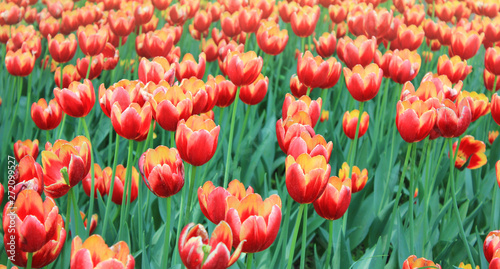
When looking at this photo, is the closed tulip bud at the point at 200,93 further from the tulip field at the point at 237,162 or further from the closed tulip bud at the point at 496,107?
the closed tulip bud at the point at 496,107

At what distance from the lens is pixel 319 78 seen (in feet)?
6.08

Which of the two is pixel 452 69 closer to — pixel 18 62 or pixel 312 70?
pixel 312 70

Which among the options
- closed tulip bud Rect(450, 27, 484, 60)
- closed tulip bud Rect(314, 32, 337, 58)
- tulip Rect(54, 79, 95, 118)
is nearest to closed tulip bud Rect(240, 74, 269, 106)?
tulip Rect(54, 79, 95, 118)

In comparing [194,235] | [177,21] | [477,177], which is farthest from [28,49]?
[477,177]

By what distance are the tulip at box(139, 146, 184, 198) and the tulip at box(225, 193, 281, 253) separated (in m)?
0.22

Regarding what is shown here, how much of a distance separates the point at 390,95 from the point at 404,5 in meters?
0.97

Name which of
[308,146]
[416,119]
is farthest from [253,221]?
[416,119]

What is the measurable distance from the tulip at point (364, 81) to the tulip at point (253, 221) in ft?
3.06

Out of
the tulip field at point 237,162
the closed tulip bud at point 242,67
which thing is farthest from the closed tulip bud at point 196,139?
the closed tulip bud at point 242,67

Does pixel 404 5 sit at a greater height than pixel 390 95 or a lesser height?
greater

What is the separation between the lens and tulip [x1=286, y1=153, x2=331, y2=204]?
3.34 ft

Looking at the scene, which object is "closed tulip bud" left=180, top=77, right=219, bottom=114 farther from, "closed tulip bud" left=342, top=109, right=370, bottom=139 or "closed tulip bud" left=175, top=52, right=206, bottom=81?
"closed tulip bud" left=342, top=109, right=370, bottom=139

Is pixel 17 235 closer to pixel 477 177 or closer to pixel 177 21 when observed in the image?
pixel 477 177

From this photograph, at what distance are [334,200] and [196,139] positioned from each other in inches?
15.3
